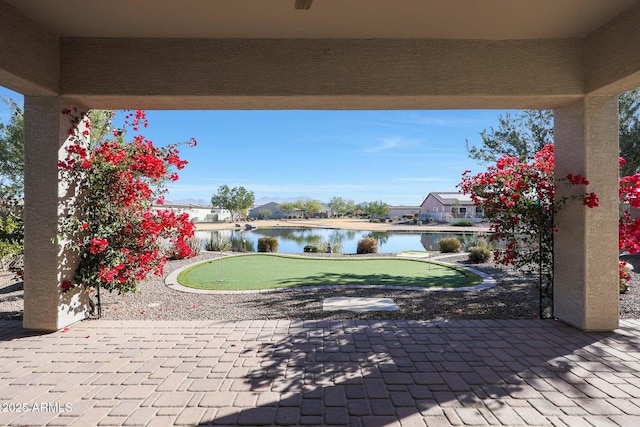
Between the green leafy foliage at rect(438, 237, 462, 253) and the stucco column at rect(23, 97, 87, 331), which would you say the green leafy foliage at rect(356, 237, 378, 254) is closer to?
the green leafy foliage at rect(438, 237, 462, 253)

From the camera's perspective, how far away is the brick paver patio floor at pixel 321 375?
2412mm

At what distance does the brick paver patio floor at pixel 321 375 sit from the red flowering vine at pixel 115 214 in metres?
0.76

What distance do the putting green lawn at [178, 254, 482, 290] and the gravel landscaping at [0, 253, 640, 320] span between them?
0.70 m

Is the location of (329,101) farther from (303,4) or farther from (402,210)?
(402,210)

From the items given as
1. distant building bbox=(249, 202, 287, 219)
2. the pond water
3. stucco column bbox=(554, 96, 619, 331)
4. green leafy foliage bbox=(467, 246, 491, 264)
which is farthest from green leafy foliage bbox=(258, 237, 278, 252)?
distant building bbox=(249, 202, 287, 219)

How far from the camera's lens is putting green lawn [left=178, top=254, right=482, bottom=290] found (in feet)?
24.0

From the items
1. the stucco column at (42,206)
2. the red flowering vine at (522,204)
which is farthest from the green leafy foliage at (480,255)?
the stucco column at (42,206)

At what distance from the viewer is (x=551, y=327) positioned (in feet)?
14.0

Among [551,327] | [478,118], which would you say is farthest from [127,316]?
[478,118]

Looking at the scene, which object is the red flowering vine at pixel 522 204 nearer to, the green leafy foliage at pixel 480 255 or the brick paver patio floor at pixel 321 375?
the brick paver patio floor at pixel 321 375

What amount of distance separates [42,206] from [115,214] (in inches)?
30.5

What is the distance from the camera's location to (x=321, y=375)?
9.87 ft

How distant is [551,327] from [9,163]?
12830 mm

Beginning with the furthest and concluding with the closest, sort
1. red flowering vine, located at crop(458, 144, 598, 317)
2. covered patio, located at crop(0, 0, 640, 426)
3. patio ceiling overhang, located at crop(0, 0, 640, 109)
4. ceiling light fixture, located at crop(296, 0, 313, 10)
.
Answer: red flowering vine, located at crop(458, 144, 598, 317)
patio ceiling overhang, located at crop(0, 0, 640, 109)
covered patio, located at crop(0, 0, 640, 426)
ceiling light fixture, located at crop(296, 0, 313, 10)
